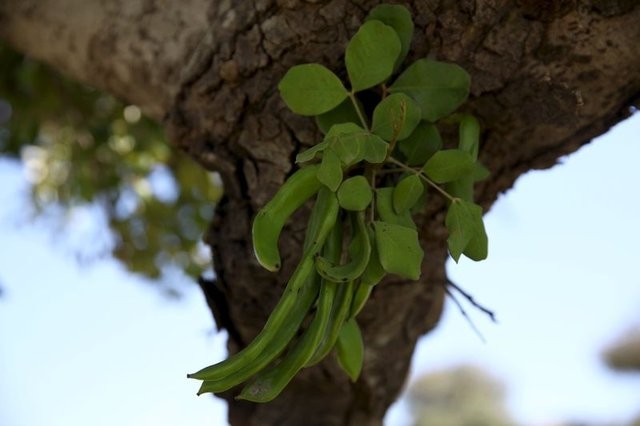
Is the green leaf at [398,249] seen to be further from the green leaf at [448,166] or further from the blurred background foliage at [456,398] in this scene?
the blurred background foliage at [456,398]

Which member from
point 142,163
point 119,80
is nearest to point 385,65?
point 119,80

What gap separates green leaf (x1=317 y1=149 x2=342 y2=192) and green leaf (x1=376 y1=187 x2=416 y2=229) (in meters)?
0.05

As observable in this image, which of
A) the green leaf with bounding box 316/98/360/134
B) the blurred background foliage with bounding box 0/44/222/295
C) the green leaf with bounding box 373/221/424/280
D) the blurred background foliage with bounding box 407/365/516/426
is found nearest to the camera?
the green leaf with bounding box 373/221/424/280

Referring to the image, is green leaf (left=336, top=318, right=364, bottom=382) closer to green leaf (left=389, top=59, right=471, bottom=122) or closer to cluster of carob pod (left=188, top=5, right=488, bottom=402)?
cluster of carob pod (left=188, top=5, right=488, bottom=402)

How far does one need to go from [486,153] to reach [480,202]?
0.08 meters

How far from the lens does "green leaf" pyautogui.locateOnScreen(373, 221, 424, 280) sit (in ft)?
2.06

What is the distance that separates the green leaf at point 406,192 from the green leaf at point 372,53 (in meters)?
0.09

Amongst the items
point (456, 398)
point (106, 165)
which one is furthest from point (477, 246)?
point (456, 398)

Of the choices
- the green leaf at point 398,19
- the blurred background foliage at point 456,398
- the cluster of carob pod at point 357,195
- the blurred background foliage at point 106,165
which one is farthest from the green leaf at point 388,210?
the blurred background foliage at point 456,398

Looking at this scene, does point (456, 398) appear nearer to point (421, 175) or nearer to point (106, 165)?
point (106, 165)

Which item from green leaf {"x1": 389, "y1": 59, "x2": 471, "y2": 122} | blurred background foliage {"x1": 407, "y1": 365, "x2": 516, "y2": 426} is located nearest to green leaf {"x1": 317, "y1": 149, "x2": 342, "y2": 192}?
green leaf {"x1": 389, "y1": 59, "x2": 471, "y2": 122}

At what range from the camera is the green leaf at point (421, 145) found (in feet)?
2.36

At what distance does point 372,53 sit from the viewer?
70 cm

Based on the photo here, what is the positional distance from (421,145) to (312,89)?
4.0 inches
